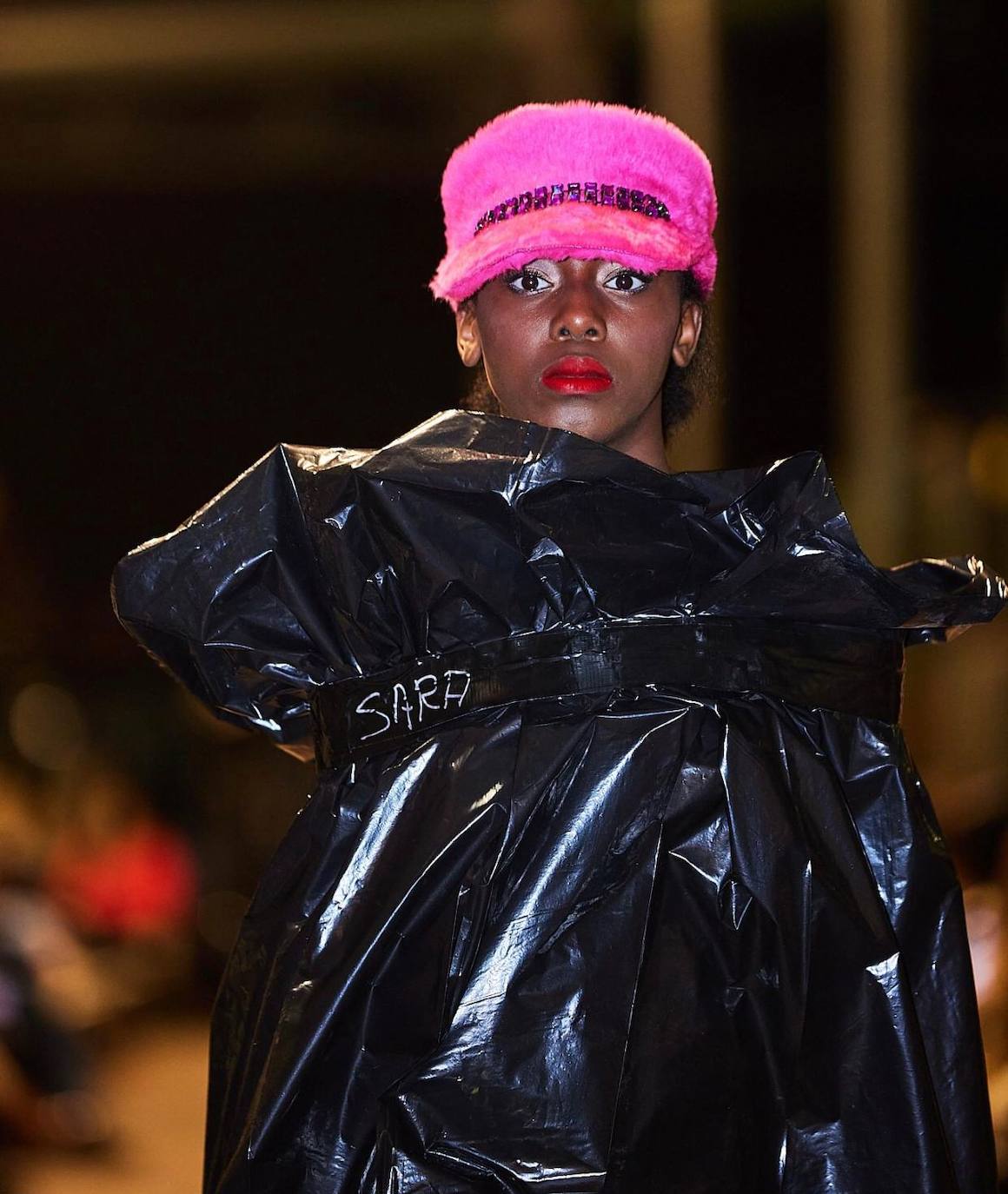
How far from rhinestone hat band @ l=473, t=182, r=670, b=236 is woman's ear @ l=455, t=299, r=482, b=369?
14 cm

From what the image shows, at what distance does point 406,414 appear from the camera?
11.2m

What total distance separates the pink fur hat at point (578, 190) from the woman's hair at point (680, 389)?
206 mm

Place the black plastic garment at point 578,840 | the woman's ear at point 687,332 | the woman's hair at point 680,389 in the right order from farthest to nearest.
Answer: the woman's hair at point 680,389, the woman's ear at point 687,332, the black plastic garment at point 578,840

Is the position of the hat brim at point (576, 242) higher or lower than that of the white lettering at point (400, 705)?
higher

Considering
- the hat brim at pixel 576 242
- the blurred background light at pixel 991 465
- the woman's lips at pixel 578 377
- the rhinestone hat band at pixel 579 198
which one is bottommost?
the woman's lips at pixel 578 377

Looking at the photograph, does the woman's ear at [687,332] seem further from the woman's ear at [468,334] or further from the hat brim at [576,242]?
the woman's ear at [468,334]

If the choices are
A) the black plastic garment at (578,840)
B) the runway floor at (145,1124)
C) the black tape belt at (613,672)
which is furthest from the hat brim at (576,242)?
the runway floor at (145,1124)

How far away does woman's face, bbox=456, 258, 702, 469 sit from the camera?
1627mm

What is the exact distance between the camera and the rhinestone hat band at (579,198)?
5.38 feet

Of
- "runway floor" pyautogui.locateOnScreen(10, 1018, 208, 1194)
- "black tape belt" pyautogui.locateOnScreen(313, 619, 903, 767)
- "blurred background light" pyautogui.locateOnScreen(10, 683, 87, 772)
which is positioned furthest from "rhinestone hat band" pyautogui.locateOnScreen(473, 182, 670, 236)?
"blurred background light" pyautogui.locateOnScreen(10, 683, 87, 772)

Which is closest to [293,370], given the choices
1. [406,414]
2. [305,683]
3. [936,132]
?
[406,414]

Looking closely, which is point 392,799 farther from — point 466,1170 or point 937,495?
point 937,495

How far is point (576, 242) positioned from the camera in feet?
5.30

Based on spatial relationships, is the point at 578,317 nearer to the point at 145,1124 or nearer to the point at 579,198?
the point at 579,198
